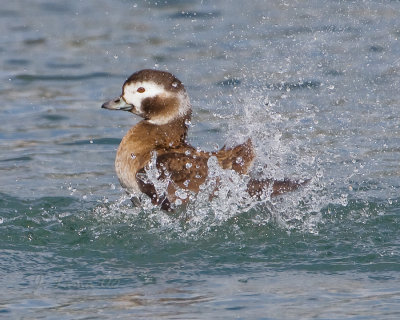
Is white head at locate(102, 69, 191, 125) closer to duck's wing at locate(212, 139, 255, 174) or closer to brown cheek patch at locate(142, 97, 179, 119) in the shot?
brown cheek patch at locate(142, 97, 179, 119)

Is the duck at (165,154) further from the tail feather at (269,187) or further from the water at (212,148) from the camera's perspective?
the water at (212,148)

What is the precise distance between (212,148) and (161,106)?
6.74ft

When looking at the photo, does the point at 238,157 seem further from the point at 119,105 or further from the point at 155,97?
the point at 119,105

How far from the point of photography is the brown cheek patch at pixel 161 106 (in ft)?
24.3

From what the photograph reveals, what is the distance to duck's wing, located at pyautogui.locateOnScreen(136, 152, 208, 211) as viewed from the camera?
6.90m

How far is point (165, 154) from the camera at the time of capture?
23.4 feet

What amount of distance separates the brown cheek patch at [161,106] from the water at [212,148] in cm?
62

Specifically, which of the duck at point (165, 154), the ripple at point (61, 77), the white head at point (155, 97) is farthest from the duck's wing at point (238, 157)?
the ripple at point (61, 77)

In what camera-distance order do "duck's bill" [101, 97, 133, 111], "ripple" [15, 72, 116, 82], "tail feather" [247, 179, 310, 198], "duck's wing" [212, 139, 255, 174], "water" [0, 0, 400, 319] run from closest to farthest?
1. "water" [0, 0, 400, 319]
2. "tail feather" [247, 179, 310, 198]
3. "duck's wing" [212, 139, 255, 174]
4. "duck's bill" [101, 97, 133, 111]
5. "ripple" [15, 72, 116, 82]

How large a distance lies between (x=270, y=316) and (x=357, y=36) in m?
7.87

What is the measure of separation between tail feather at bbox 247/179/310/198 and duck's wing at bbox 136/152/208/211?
34 centimetres

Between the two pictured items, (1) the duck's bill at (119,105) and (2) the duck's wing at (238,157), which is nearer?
(2) the duck's wing at (238,157)

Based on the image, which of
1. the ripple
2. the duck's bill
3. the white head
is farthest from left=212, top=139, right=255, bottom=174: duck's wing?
the ripple

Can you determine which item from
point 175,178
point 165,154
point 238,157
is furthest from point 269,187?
point 165,154
